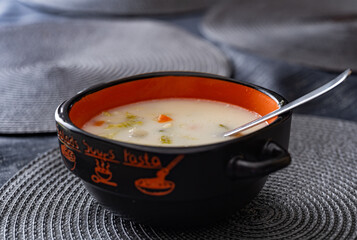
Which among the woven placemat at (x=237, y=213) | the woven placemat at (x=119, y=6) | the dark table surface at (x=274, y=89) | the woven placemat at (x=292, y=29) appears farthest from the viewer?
the woven placemat at (x=119, y=6)

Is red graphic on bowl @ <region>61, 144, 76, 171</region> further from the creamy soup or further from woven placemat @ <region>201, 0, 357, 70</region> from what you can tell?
woven placemat @ <region>201, 0, 357, 70</region>

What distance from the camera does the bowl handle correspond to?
626 millimetres

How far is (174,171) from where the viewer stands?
A: 2.10 ft

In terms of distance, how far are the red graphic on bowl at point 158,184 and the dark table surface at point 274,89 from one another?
34cm

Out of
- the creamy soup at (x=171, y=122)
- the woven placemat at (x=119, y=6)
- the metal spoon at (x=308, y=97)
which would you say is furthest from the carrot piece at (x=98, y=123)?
the woven placemat at (x=119, y=6)

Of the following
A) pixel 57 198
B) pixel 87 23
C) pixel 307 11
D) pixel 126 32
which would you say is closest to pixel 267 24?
pixel 307 11

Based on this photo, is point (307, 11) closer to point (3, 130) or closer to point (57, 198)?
point (3, 130)

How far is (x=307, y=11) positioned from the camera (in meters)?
1.87

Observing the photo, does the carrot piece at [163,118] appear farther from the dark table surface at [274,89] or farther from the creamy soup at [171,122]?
the dark table surface at [274,89]

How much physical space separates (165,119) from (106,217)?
0.58 feet

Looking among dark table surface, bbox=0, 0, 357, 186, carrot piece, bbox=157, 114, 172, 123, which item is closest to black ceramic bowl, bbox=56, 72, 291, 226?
carrot piece, bbox=157, 114, 172, 123

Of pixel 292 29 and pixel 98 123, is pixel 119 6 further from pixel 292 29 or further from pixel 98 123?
pixel 98 123

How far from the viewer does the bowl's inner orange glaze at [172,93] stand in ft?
2.73

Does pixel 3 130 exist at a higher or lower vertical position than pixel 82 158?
lower
